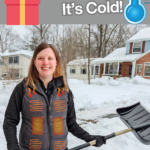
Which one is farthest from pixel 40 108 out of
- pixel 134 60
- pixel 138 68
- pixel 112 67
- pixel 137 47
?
pixel 112 67

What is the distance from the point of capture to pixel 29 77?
1416 mm

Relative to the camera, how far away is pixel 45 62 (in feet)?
4.59

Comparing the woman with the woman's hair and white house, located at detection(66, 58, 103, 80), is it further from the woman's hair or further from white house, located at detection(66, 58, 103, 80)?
white house, located at detection(66, 58, 103, 80)

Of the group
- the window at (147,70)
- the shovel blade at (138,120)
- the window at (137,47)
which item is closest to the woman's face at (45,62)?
the shovel blade at (138,120)

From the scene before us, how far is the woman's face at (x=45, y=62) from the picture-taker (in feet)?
4.63

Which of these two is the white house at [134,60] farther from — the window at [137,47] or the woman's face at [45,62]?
the woman's face at [45,62]

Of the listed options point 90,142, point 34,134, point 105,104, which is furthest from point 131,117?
point 105,104

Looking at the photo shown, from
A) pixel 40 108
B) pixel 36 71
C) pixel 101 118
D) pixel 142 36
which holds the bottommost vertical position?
pixel 101 118

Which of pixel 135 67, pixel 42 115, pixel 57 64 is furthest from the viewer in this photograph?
pixel 135 67

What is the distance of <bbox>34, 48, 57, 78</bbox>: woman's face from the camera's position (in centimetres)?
141

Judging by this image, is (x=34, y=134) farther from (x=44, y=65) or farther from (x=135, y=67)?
(x=135, y=67)

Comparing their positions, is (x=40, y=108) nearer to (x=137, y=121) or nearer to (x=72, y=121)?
(x=72, y=121)

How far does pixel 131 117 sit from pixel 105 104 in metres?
4.26

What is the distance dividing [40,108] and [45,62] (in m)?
0.46
